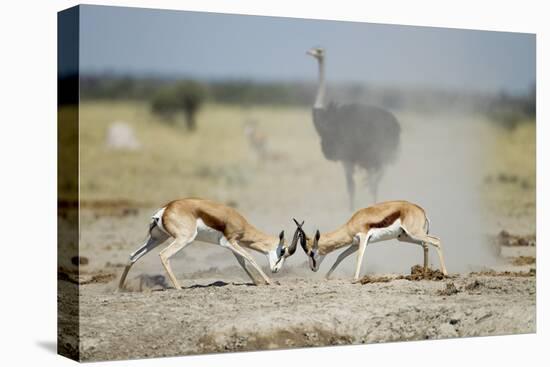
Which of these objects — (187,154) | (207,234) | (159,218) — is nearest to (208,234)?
(207,234)

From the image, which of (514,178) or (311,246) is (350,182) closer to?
(311,246)

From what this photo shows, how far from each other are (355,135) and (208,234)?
2.42 meters

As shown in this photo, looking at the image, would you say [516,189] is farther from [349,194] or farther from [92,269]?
[92,269]

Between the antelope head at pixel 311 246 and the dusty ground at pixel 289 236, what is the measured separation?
110 millimetres

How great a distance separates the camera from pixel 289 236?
16625 millimetres

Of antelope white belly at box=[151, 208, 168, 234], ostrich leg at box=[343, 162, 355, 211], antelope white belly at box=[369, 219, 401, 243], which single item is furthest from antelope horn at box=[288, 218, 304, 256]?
antelope white belly at box=[151, 208, 168, 234]

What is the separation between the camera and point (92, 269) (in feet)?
50.2

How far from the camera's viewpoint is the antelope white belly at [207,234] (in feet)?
52.4

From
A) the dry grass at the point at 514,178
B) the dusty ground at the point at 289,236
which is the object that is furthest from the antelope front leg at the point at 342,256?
the dry grass at the point at 514,178

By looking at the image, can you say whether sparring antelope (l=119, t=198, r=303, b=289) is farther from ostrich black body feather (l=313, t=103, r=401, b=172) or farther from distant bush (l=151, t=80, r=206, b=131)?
ostrich black body feather (l=313, t=103, r=401, b=172)

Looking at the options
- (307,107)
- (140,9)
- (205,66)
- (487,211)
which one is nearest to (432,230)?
(487,211)

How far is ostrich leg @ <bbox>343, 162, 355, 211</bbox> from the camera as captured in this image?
16969 millimetres

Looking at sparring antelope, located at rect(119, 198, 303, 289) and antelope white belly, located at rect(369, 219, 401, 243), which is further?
antelope white belly, located at rect(369, 219, 401, 243)

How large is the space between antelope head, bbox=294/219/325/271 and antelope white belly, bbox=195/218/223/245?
1.12m
